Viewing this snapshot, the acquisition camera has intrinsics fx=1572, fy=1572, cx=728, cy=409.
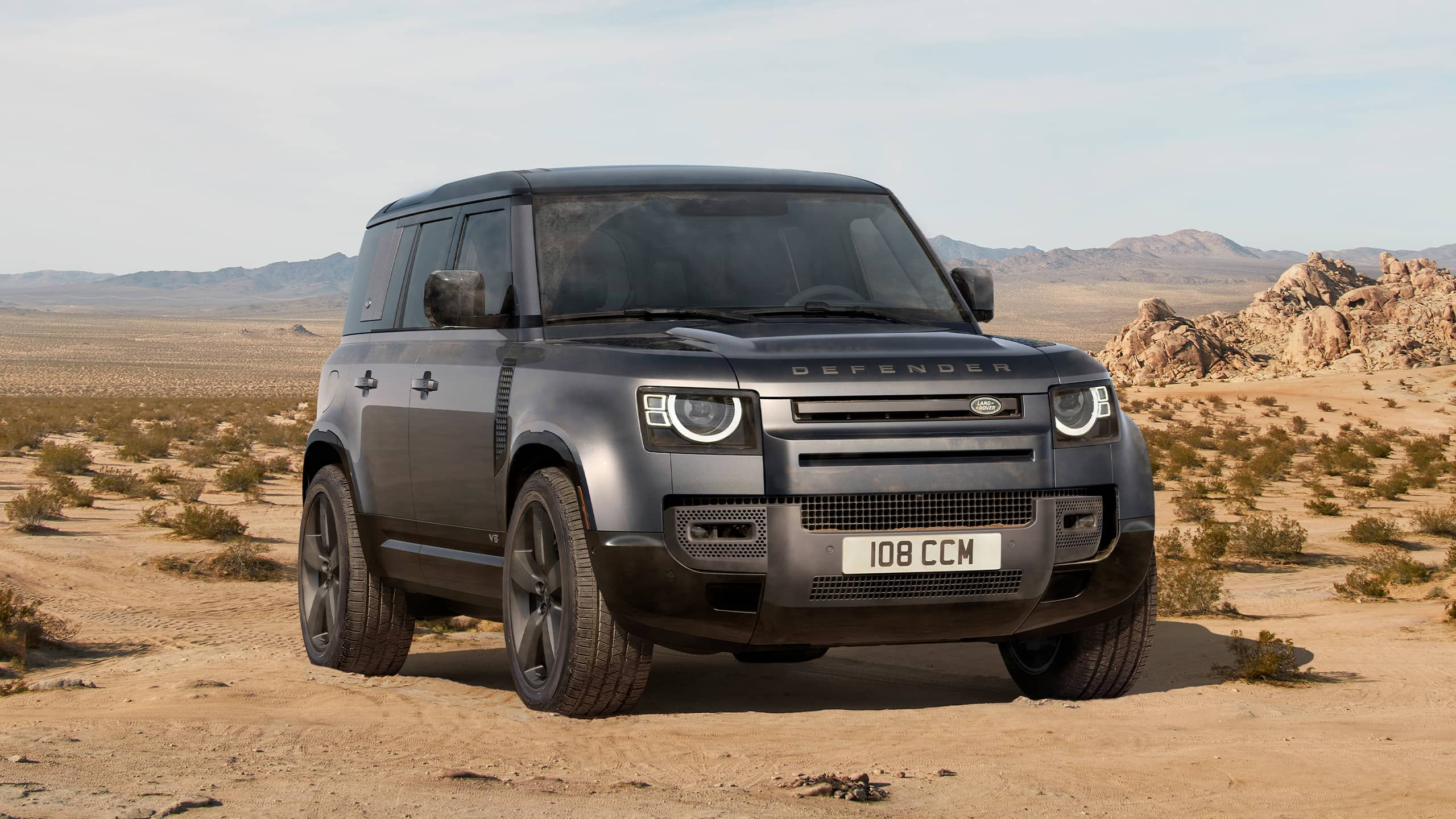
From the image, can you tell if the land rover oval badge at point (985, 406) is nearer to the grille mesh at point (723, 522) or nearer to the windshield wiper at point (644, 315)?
the grille mesh at point (723, 522)

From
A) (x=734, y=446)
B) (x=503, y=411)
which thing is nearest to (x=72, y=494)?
(x=503, y=411)

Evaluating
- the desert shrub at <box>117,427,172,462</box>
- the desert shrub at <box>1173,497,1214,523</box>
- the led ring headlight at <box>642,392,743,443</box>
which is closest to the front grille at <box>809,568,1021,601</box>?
the led ring headlight at <box>642,392,743,443</box>

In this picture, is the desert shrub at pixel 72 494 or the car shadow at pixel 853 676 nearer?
the car shadow at pixel 853 676

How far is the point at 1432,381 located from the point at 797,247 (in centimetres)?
4469

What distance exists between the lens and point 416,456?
25.0 ft

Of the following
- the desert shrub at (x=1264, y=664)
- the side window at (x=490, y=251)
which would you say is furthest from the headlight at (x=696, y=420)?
the desert shrub at (x=1264, y=664)

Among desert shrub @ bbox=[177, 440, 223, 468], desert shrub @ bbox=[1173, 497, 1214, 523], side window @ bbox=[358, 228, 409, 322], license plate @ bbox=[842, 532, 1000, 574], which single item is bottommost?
desert shrub @ bbox=[177, 440, 223, 468]

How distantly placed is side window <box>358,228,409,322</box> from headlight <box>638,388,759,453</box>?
3.25 m

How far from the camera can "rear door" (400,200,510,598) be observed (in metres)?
6.94

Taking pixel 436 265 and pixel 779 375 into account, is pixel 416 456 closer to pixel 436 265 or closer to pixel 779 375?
pixel 436 265

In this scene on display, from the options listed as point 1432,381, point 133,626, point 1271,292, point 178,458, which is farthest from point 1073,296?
point 133,626

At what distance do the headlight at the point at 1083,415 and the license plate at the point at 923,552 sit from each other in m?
0.53

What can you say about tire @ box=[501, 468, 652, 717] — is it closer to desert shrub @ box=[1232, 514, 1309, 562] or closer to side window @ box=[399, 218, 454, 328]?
side window @ box=[399, 218, 454, 328]

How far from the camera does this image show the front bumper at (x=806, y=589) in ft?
18.9
